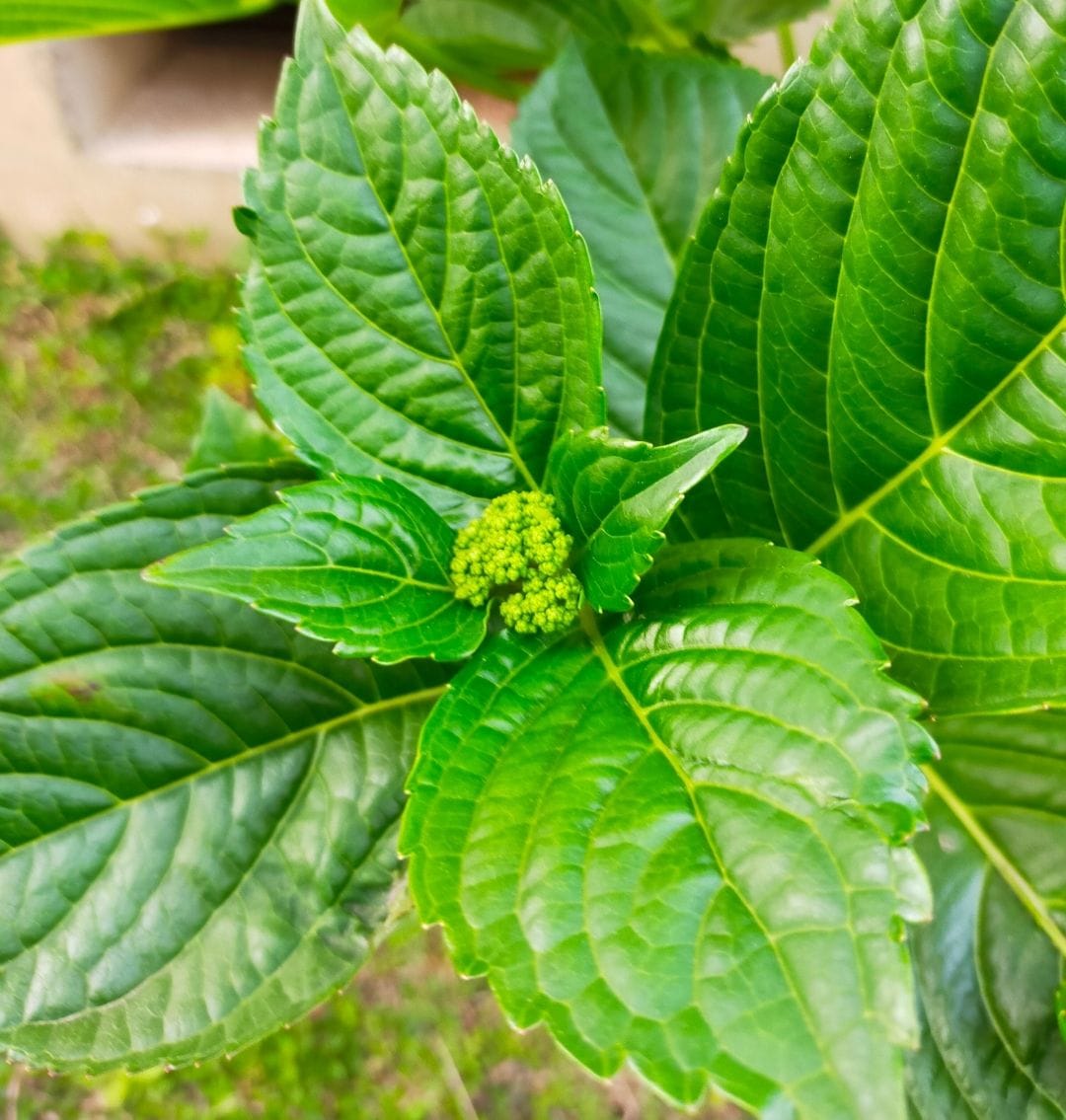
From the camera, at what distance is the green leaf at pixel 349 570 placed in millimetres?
605

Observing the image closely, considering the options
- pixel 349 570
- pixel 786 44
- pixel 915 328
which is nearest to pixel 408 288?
pixel 349 570

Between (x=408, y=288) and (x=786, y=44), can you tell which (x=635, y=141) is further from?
(x=408, y=288)

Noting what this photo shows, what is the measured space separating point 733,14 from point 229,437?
0.89 m

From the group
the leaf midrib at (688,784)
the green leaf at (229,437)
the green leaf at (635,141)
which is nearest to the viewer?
the leaf midrib at (688,784)

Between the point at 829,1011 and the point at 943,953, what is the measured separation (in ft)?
Result: 1.52

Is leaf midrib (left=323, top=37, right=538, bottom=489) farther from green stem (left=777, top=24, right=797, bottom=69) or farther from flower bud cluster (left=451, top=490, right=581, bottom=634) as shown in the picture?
green stem (left=777, top=24, right=797, bottom=69)

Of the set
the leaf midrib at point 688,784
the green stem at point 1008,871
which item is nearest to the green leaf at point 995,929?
the green stem at point 1008,871

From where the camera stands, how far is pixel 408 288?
2.35 feet

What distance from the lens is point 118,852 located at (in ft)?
2.44

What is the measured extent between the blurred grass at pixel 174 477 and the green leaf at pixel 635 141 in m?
1.02

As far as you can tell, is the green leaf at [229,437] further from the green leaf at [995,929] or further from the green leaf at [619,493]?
the green leaf at [995,929]

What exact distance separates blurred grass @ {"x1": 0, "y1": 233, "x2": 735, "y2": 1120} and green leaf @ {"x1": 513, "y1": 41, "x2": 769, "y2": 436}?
102 cm

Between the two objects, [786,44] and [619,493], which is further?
[786,44]

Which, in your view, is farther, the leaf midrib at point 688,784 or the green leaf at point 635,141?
the green leaf at point 635,141
